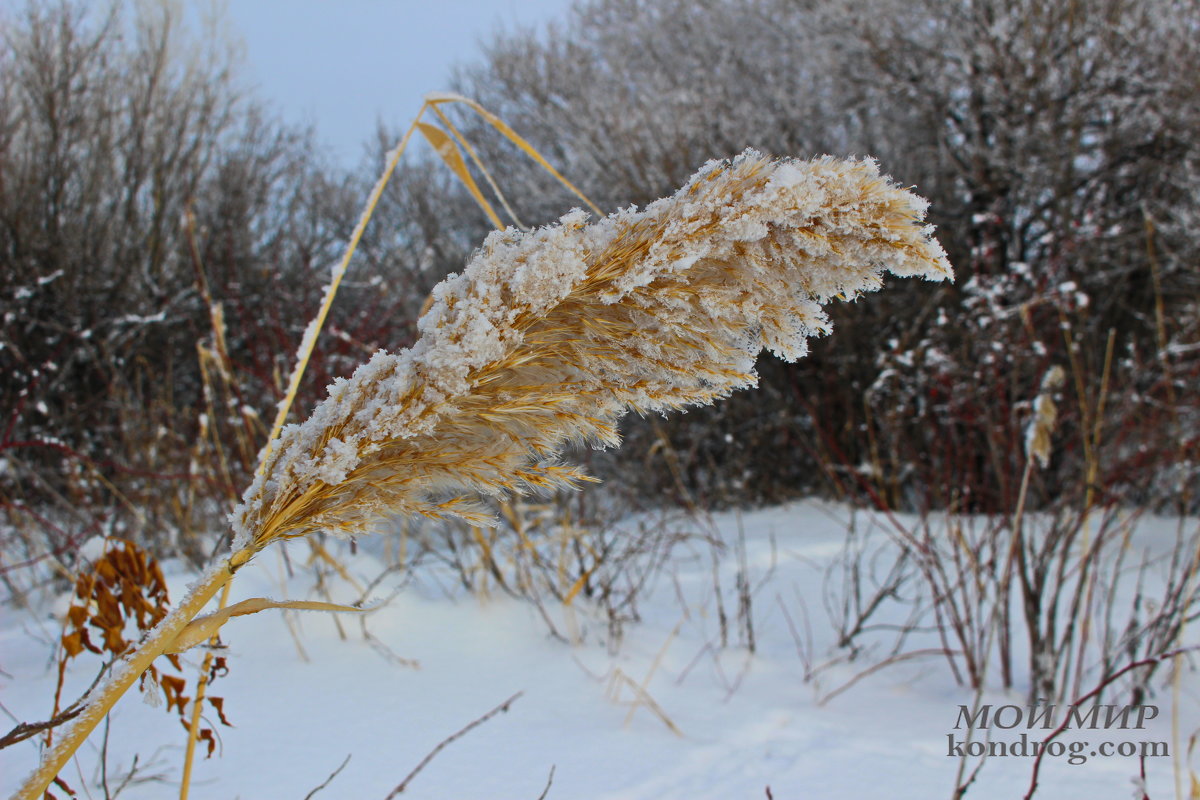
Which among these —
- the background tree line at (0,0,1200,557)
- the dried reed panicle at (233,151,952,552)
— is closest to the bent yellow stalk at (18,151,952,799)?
the dried reed panicle at (233,151,952,552)

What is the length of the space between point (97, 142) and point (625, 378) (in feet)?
34.6

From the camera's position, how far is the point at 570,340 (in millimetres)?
542

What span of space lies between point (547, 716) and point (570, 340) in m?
1.23

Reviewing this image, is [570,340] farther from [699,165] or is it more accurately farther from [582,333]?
[699,165]

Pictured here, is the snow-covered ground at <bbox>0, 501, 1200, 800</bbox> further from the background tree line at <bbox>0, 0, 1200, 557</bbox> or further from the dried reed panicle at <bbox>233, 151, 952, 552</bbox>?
the background tree line at <bbox>0, 0, 1200, 557</bbox>

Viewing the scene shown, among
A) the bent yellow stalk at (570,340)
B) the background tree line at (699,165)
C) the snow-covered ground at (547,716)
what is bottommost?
the snow-covered ground at (547,716)

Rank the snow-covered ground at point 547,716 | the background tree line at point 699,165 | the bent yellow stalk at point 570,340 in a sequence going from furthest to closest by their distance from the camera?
the background tree line at point 699,165 → the snow-covered ground at point 547,716 → the bent yellow stalk at point 570,340

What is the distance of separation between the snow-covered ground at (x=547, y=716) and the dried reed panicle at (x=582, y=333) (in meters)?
0.58

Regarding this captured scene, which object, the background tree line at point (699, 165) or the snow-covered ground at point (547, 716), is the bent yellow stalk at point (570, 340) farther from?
the background tree line at point (699, 165)

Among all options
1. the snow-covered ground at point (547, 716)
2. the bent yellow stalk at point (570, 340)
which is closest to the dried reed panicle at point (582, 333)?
the bent yellow stalk at point (570, 340)

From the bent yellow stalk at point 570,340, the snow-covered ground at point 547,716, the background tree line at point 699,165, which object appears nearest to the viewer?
the bent yellow stalk at point 570,340

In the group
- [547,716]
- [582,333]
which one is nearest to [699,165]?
[547,716]

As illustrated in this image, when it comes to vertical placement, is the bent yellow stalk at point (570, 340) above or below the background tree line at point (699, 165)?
below

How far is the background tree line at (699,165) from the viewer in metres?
4.63
